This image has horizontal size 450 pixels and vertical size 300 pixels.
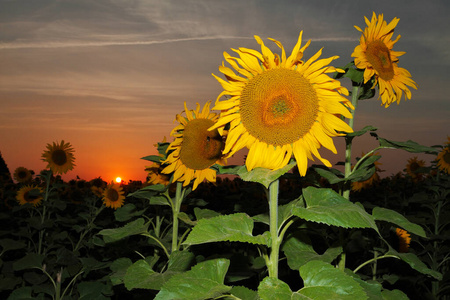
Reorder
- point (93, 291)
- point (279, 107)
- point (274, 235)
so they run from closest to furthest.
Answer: point (274, 235) < point (279, 107) < point (93, 291)

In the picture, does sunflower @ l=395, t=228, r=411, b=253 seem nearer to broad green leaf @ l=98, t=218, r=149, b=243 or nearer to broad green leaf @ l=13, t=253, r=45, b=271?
broad green leaf @ l=98, t=218, r=149, b=243

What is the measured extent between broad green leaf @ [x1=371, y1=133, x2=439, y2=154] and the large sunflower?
1.68ft

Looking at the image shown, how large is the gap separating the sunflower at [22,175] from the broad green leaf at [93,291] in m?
5.81

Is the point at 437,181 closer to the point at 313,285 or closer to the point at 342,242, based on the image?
the point at 342,242

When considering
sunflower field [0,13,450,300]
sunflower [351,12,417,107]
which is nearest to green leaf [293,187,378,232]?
sunflower field [0,13,450,300]

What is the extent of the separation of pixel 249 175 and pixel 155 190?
133 centimetres

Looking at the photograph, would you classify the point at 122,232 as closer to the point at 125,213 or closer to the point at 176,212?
the point at 176,212

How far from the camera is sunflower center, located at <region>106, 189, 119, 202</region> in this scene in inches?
284

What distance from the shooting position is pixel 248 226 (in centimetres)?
179

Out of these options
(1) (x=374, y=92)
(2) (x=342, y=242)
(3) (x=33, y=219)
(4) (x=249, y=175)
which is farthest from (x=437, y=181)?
(3) (x=33, y=219)

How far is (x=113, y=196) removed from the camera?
23.8 ft

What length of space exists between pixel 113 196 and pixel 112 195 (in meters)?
0.02

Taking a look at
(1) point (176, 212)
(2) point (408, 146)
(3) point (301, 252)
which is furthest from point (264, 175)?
(1) point (176, 212)

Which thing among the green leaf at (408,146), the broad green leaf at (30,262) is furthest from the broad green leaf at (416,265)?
the broad green leaf at (30,262)
